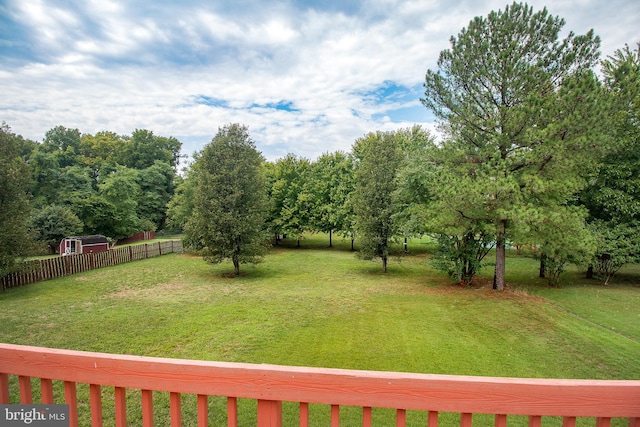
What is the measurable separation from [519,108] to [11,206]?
671 inches

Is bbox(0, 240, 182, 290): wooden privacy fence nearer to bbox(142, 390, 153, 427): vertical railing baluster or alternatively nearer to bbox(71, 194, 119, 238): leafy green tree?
bbox(71, 194, 119, 238): leafy green tree

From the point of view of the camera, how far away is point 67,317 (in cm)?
812

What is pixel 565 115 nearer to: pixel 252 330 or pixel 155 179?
pixel 252 330

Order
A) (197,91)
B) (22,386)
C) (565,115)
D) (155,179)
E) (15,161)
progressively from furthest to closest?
(155,179) < (197,91) < (15,161) < (565,115) < (22,386)

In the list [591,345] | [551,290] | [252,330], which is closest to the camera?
[591,345]

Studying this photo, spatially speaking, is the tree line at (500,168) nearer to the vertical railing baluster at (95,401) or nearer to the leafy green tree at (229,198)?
the leafy green tree at (229,198)

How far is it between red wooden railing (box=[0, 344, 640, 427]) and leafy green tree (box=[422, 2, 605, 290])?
9.09 metres

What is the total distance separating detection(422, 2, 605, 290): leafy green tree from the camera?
9.18m

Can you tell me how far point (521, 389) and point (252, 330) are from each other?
21.9ft

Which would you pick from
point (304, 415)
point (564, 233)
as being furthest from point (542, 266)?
point (304, 415)

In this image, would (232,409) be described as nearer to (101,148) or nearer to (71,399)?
(71,399)

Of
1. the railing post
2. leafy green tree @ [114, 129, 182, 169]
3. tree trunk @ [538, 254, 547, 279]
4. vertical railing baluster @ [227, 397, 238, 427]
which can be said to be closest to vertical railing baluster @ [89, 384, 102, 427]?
vertical railing baluster @ [227, 397, 238, 427]

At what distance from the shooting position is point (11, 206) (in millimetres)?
11562

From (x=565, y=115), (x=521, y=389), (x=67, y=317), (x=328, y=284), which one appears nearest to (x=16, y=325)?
(x=67, y=317)
